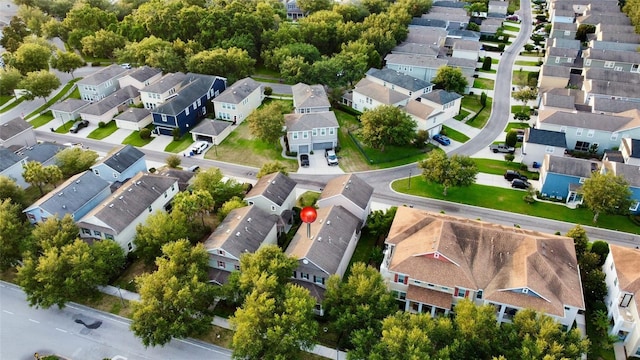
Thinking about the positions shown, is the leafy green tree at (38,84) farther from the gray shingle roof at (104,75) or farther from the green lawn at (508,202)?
the green lawn at (508,202)

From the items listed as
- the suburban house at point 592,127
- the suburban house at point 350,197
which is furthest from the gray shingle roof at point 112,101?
the suburban house at point 592,127

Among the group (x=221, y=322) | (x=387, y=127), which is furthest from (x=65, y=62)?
(x=221, y=322)

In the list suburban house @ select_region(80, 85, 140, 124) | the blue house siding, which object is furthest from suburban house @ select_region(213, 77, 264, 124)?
the blue house siding

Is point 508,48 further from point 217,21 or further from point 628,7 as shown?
point 217,21

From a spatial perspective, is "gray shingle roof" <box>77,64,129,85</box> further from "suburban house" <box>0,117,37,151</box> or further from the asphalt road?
the asphalt road

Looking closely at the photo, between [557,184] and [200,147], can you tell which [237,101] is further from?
[557,184]

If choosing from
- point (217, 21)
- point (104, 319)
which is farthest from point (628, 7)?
point (104, 319)
